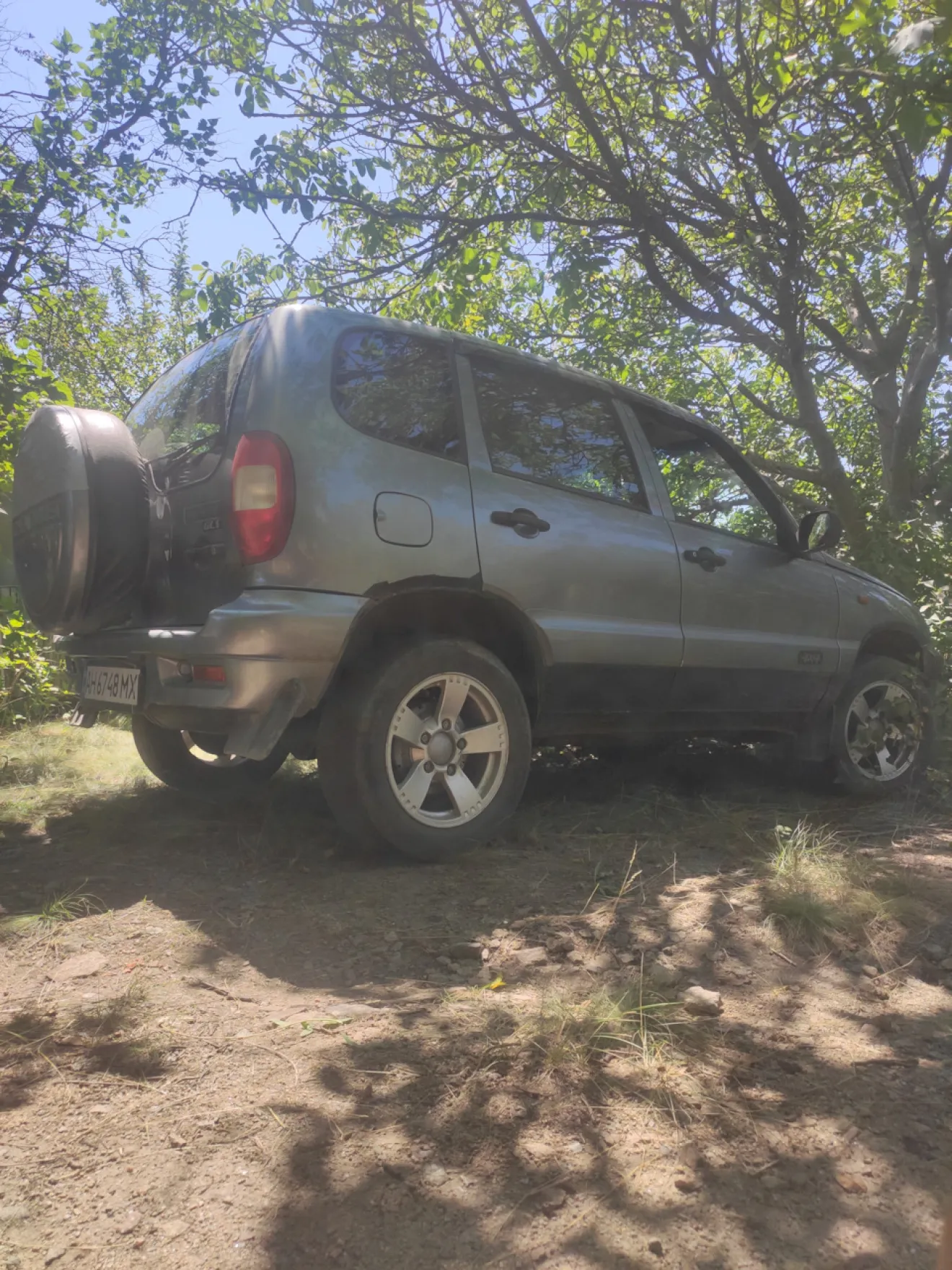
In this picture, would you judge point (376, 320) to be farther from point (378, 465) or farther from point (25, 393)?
point (25, 393)

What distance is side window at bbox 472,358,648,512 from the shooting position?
326cm

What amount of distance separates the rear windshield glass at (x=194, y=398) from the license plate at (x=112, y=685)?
0.82 metres

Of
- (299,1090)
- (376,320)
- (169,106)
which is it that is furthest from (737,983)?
(169,106)

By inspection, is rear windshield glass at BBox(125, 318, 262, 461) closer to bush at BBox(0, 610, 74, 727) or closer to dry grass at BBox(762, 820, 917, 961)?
bush at BBox(0, 610, 74, 727)

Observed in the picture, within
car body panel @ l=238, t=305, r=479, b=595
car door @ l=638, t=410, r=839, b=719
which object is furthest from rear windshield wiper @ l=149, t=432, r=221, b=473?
car door @ l=638, t=410, r=839, b=719

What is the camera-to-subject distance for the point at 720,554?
12.8ft

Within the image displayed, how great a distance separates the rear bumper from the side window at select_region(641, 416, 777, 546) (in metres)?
1.83

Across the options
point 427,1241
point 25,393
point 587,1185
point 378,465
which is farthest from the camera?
point 25,393

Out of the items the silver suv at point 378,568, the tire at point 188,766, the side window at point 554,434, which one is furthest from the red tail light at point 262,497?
the tire at point 188,766

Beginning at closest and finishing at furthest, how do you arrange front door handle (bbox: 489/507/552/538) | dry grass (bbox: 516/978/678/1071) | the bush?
dry grass (bbox: 516/978/678/1071), front door handle (bbox: 489/507/552/538), the bush

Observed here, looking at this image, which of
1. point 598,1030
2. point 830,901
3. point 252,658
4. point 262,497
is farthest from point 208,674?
point 830,901

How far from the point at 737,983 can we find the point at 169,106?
6507mm

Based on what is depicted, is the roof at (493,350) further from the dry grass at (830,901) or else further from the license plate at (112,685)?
the dry grass at (830,901)

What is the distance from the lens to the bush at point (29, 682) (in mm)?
4926
